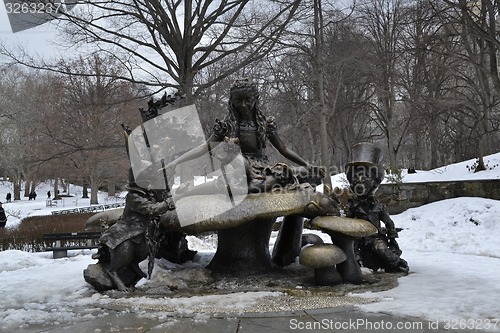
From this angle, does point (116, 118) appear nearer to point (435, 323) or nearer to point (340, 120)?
point (340, 120)

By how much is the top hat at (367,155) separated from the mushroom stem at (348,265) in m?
1.11

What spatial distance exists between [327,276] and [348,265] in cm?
34

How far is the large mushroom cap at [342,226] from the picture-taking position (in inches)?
215

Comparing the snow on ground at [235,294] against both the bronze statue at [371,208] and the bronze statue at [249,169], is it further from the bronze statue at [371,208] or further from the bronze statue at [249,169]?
the bronze statue at [249,169]

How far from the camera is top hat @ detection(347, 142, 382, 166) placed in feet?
20.6

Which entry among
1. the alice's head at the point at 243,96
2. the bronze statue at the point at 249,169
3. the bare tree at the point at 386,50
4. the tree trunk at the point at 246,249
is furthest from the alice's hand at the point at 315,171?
the bare tree at the point at 386,50

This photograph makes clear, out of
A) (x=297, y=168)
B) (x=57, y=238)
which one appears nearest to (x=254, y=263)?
(x=297, y=168)

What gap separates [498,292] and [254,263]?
2.94m

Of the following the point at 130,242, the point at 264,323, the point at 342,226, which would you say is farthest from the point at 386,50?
the point at 264,323

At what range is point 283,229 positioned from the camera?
277 inches

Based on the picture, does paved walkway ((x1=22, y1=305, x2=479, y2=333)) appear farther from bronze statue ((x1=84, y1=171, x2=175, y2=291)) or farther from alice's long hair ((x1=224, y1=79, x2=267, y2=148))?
alice's long hair ((x1=224, y1=79, x2=267, y2=148))

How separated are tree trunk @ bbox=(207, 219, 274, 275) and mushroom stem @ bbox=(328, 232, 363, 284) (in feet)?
3.25

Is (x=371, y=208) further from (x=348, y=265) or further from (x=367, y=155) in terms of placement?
(x=348, y=265)

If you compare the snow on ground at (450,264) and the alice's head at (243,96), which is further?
the alice's head at (243,96)
